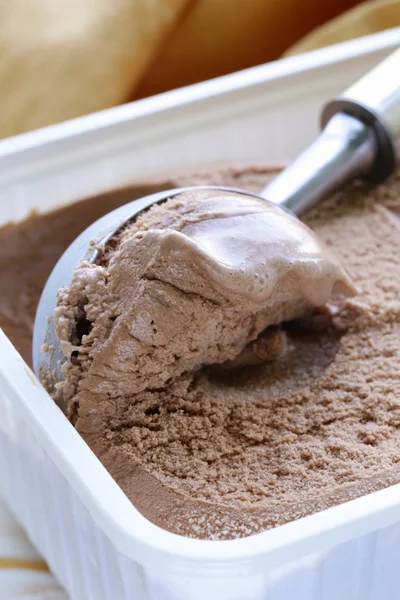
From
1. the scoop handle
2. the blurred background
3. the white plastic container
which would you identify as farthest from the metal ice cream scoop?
the blurred background

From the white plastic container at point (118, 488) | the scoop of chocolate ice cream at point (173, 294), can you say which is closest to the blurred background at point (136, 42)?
the white plastic container at point (118, 488)

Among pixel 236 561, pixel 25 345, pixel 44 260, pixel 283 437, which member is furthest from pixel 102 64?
pixel 236 561

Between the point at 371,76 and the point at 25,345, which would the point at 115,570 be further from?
the point at 371,76

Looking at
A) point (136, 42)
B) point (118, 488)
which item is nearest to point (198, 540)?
point (118, 488)

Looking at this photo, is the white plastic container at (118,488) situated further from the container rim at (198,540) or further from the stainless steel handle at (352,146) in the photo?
the stainless steel handle at (352,146)

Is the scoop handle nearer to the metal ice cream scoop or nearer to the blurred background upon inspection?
the metal ice cream scoop

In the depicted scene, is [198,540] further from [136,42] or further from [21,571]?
[136,42]

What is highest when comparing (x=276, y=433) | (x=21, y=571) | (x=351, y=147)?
(x=351, y=147)

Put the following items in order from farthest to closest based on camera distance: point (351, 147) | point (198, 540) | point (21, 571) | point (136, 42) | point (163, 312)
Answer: point (136, 42) → point (351, 147) → point (21, 571) → point (163, 312) → point (198, 540)
